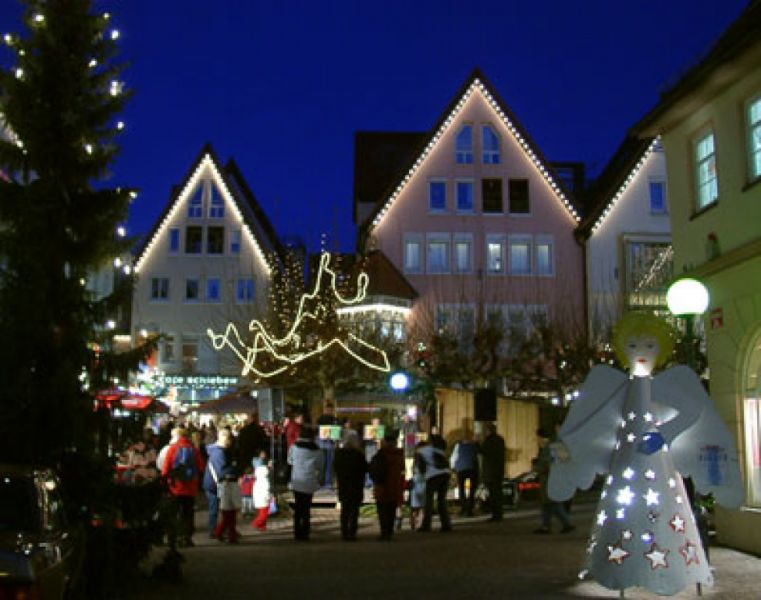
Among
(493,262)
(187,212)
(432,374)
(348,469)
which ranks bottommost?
(348,469)

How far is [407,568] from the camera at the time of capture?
486 inches

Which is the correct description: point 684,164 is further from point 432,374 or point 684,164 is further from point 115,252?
point 432,374

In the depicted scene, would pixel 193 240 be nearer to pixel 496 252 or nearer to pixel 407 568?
pixel 496 252

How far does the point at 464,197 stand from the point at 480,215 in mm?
1042

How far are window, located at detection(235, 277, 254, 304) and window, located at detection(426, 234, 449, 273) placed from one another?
8054 mm

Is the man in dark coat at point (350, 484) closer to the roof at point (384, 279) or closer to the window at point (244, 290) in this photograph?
the roof at point (384, 279)

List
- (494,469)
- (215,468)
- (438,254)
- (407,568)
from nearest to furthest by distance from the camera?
(407,568) → (215,468) → (494,469) → (438,254)

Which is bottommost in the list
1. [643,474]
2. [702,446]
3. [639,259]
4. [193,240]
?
[643,474]

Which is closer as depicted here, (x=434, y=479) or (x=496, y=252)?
(x=434, y=479)

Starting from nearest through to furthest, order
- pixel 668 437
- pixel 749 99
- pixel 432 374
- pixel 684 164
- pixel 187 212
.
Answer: pixel 668 437
pixel 749 99
pixel 684 164
pixel 432 374
pixel 187 212

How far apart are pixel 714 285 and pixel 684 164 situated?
8.10ft

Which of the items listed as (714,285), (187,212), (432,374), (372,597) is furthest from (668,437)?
(187,212)

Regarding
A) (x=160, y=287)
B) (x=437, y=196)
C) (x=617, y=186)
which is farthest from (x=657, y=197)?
(x=160, y=287)

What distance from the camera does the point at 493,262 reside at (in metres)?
39.8
